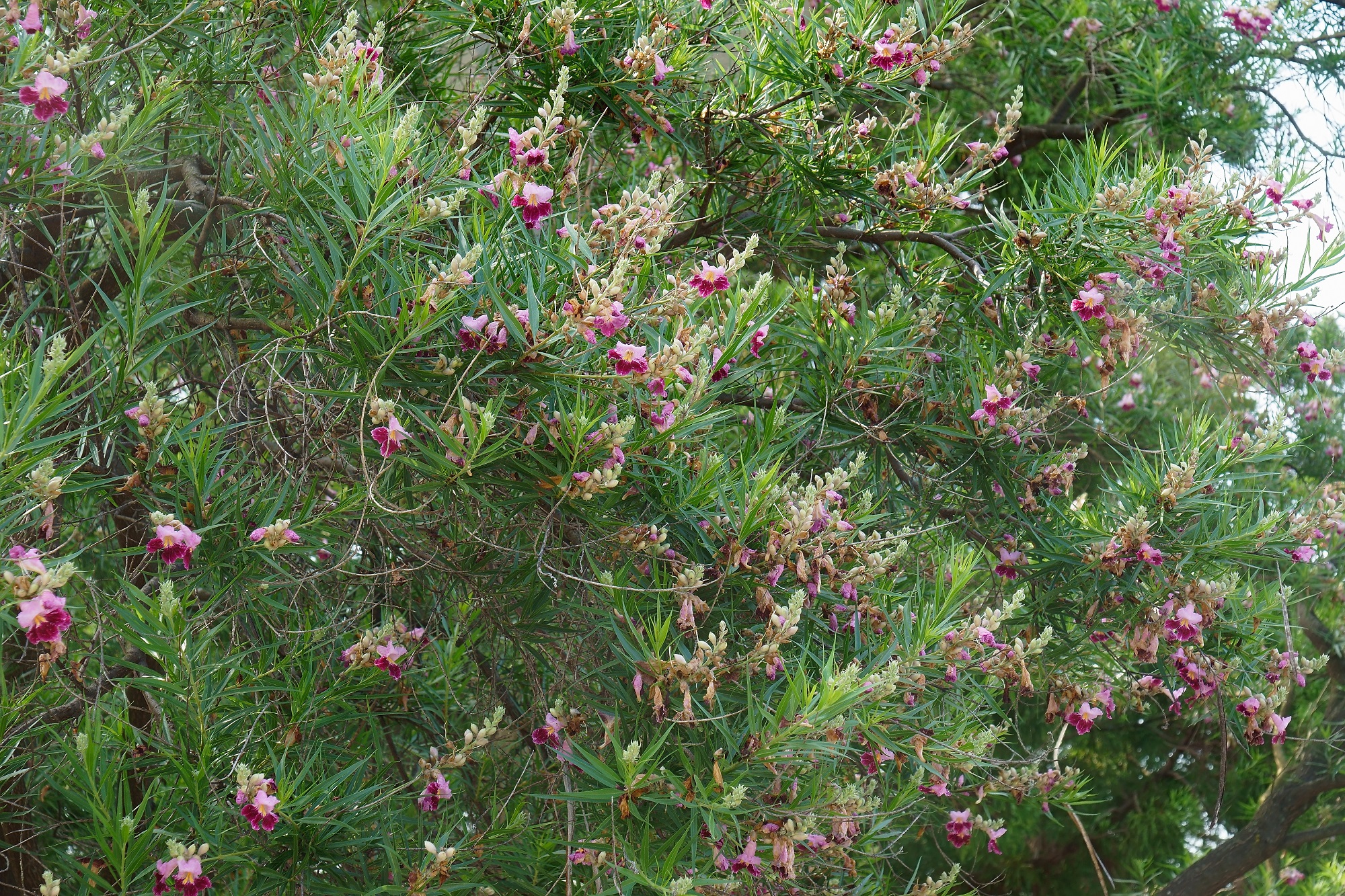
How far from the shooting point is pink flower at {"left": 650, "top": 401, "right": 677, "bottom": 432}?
5.31 ft

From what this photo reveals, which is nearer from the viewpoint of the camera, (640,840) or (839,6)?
(640,840)

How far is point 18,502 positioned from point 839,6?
174 cm

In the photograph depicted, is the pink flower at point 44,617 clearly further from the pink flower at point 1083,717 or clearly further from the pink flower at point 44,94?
the pink flower at point 1083,717

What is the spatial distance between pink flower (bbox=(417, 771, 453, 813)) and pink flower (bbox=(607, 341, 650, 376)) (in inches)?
31.1

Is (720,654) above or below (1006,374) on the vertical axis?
below

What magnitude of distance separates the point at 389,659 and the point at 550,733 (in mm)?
281

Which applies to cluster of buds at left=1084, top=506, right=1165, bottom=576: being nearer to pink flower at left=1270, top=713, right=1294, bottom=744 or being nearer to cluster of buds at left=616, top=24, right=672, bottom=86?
pink flower at left=1270, top=713, right=1294, bottom=744

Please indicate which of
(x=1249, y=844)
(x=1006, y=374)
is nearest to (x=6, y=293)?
(x=1006, y=374)

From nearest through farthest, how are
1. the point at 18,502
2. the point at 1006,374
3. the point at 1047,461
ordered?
the point at 18,502 < the point at 1006,374 < the point at 1047,461

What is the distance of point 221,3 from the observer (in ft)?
6.17

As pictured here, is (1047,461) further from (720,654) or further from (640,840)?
(640,840)

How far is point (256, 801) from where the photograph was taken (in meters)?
1.53

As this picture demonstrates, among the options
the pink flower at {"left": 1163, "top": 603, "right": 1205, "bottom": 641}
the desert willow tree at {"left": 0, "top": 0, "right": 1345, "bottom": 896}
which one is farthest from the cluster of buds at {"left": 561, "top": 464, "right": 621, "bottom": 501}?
the pink flower at {"left": 1163, "top": 603, "right": 1205, "bottom": 641}

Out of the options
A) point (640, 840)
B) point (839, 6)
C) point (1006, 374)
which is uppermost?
point (839, 6)
